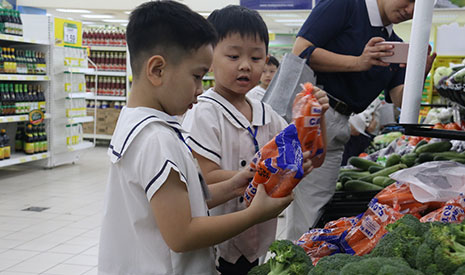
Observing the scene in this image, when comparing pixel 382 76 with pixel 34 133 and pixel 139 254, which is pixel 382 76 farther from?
pixel 34 133

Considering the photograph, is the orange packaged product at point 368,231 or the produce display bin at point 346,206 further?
the produce display bin at point 346,206

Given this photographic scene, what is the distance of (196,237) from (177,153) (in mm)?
203

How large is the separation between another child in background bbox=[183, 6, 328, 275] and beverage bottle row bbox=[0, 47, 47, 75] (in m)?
5.97

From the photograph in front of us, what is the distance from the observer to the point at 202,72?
4.31 ft

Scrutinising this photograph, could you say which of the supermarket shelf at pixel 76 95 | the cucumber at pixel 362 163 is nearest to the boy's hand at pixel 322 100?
the cucumber at pixel 362 163

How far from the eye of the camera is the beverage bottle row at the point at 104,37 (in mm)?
10953

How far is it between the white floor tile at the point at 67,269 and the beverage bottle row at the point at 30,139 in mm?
4007

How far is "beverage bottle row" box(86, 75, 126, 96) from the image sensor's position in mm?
10844

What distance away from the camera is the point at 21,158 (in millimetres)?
7160

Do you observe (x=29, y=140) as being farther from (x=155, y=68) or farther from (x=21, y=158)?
(x=155, y=68)

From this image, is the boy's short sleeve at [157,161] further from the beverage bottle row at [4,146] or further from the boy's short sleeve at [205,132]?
the beverage bottle row at [4,146]

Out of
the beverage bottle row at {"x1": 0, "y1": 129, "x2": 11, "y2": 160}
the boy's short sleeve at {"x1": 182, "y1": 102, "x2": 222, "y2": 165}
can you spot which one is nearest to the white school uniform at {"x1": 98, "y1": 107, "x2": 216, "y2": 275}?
the boy's short sleeve at {"x1": 182, "y1": 102, "x2": 222, "y2": 165}

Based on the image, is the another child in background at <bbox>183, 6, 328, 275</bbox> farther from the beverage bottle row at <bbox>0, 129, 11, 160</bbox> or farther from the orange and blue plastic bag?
the beverage bottle row at <bbox>0, 129, 11, 160</bbox>

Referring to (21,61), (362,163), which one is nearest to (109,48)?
(21,61)
